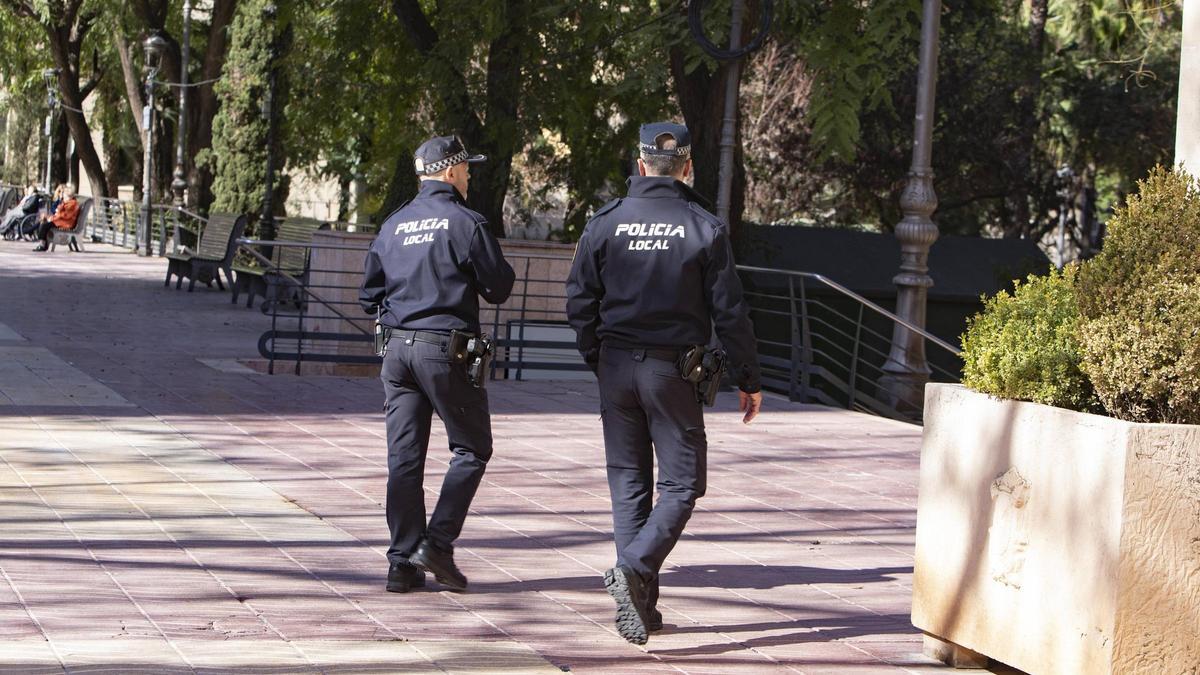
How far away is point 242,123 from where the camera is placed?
32.5m

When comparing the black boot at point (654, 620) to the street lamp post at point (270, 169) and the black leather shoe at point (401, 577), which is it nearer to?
the black leather shoe at point (401, 577)

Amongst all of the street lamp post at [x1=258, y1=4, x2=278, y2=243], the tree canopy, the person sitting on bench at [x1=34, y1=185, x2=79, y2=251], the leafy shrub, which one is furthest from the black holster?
the person sitting on bench at [x1=34, y1=185, x2=79, y2=251]

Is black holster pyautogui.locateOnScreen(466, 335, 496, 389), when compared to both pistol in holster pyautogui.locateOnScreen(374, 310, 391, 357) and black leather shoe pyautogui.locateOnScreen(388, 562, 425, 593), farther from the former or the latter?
black leather shoe pyautogui.locateOnScreen(388, 562, 425, 593)

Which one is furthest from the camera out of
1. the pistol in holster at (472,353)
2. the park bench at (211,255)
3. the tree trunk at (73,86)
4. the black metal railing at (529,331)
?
the tree trunk at (73,86)

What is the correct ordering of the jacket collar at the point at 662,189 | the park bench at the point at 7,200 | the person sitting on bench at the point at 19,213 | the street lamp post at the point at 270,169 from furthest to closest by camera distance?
the park bench at the point at 7,200
the person sitting on bench at the point at 19,213
the street lamp post at the point at 270,169
the jacket collar at the point at 662,189

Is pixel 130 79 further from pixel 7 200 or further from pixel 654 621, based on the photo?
pixel 654 621

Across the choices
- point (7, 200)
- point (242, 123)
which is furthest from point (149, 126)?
point (7, 200)

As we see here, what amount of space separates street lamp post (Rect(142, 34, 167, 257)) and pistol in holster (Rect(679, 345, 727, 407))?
96.0ft

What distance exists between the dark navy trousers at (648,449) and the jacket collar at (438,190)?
1008 mm

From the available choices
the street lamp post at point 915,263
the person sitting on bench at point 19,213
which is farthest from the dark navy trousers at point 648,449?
the person sitting on bench at point 19,213

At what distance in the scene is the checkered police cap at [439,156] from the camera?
6.55 metres

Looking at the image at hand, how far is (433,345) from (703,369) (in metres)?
1.12

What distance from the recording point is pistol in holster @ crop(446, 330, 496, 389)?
247 inches

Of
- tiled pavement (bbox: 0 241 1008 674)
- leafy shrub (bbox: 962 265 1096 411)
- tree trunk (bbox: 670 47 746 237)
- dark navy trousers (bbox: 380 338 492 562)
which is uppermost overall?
tree trunk (bbox: 670 47 746 237)
